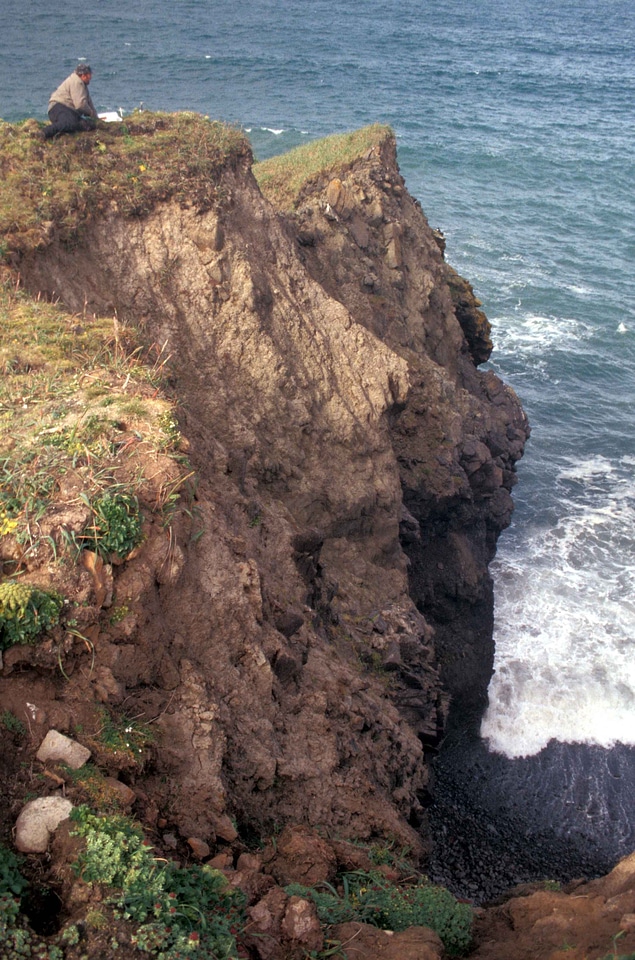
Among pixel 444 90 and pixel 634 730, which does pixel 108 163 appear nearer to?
pixel 634 730

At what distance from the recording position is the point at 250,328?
1482cm

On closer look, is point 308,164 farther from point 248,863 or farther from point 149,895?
point 149,895

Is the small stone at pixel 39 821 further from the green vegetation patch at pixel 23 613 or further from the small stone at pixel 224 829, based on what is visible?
the small stone at pixel 224 829

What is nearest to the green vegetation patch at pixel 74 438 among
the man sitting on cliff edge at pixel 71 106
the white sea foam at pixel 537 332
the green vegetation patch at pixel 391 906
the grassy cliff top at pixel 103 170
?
the grassy cliff top at pixel 103 170

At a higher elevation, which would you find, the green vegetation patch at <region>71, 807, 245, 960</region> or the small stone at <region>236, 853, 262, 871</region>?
the green vegetation patch at <region>71, 807, 245, 960</region>

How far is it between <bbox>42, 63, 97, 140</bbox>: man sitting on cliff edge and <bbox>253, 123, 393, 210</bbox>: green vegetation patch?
749cm

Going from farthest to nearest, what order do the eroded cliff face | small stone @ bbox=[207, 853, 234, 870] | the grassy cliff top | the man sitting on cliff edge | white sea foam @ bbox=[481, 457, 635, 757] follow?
1. white sea foam @ bbox=[481, 457, 635, 757]
2. the man sitting on cliff edge
3. the grassy cliff top
4. the eroded cliff face
5. small stone @ bbox=[207, 853, 234, 870]

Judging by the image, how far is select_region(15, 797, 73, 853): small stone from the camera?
635cm

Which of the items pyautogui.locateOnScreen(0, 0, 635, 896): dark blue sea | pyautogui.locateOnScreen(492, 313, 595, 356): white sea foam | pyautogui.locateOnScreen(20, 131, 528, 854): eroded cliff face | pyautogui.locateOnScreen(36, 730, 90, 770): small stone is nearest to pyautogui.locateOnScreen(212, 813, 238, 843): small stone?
pyautogui.locateOnScreen(20, 131, 528, 854): eroded cliff face

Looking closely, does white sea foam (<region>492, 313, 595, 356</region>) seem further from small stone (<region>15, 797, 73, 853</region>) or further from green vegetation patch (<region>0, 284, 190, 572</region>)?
small stone (<region>15, 797, 73, 853</region>)

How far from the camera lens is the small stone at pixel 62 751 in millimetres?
7016

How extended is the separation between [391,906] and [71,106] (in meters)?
14.3

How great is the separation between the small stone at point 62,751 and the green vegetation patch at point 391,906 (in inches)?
96.2

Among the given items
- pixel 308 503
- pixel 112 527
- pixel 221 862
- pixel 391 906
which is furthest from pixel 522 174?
pixel 221 862
